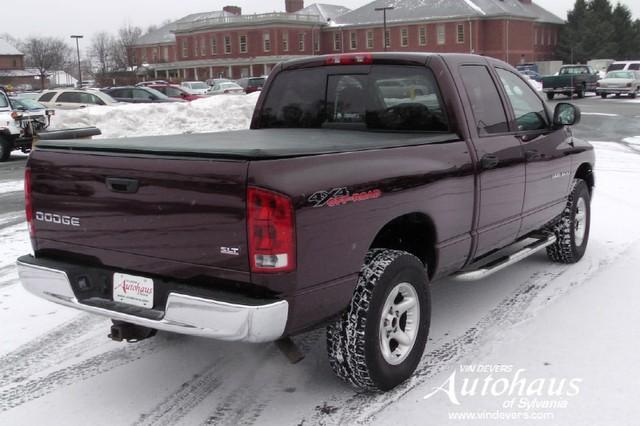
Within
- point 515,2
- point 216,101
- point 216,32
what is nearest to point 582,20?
point 515,2

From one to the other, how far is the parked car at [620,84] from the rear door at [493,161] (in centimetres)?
3823

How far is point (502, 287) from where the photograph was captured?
6.05m

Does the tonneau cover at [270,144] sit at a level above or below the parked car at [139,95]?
below

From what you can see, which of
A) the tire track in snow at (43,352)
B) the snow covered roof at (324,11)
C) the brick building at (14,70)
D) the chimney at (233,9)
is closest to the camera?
the tire track in snow at (43,352)

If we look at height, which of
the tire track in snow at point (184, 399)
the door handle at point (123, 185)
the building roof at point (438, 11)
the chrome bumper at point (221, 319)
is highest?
the building roof at point (438, 11)

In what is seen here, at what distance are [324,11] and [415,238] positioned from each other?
86626 millimetres

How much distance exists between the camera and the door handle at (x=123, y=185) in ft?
11.6

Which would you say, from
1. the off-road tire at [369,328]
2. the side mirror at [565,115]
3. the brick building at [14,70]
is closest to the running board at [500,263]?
the off-road tire at [369,328]

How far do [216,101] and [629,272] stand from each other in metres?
19.3

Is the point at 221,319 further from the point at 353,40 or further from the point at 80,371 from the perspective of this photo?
the point at 353,40

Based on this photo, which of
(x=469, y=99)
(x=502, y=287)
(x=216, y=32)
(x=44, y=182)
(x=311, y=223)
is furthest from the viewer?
(x=216, y=32)

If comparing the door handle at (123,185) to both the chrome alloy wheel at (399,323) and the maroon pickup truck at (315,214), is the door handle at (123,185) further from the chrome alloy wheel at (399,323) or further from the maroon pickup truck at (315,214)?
the chrome alloy wheel at (399,323)

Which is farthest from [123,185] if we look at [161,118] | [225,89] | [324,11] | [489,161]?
[324,11]

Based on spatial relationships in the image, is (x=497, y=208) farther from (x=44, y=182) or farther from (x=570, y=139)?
(x=44, y=182)
